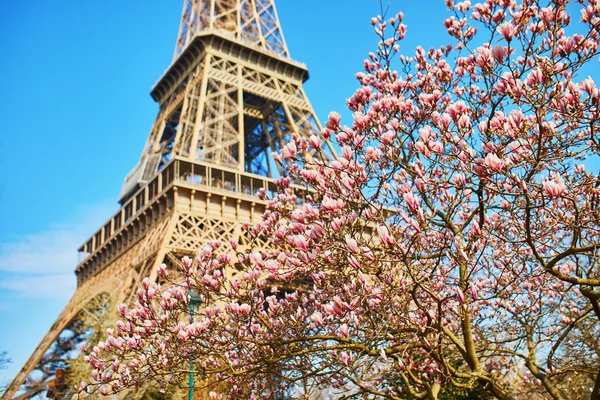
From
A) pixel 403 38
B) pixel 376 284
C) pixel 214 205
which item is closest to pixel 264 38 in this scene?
pixel 214 205

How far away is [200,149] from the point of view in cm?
2619

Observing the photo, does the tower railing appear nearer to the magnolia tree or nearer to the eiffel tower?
the eiffel tower

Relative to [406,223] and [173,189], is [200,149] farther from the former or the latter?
[406,223]

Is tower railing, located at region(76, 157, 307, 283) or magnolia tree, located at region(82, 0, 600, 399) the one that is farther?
tower railing, located at region(76, 157, 307, 283)

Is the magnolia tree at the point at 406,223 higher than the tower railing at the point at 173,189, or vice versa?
the tower railing at the point at 173,189

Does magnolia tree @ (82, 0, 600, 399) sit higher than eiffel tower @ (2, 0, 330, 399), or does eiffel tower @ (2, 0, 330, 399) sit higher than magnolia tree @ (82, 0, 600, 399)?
eiffel tower @ (2, 0, 330, 399)

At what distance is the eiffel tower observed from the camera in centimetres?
2147

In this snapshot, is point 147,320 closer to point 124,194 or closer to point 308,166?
point 308,166

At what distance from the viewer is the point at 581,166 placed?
660 cm

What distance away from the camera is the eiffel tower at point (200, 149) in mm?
21469

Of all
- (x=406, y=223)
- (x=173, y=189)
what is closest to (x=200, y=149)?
(x=173, y=189)

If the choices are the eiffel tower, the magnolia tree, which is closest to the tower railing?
the eiffel tower

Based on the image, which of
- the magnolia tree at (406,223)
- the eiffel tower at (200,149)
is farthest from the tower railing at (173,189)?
the magnolia tree at (406,223)

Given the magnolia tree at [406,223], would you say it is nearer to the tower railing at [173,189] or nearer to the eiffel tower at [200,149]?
the eiffel tower at [200,149]
